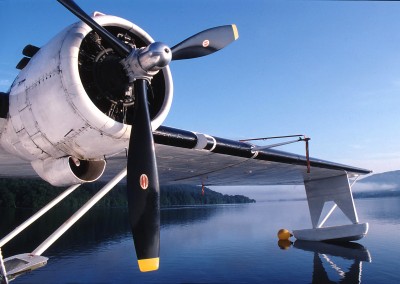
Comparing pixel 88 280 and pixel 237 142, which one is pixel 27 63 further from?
pixel 88 280

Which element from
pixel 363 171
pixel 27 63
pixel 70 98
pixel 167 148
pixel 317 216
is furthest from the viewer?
pixel 317 216

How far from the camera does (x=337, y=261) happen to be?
16641 millimetres

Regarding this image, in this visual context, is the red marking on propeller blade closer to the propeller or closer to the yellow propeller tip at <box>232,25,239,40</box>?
the propeller

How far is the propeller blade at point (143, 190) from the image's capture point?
4.29m

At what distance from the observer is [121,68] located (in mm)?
5000

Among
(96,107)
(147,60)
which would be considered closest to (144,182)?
(96,107)

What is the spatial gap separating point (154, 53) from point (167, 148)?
4454mm

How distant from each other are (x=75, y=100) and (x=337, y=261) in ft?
56.9

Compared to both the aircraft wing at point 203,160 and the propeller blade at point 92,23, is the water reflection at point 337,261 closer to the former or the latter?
the aircraft wing at point 203,160

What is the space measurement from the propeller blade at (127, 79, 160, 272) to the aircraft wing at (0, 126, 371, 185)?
2558 millimetres

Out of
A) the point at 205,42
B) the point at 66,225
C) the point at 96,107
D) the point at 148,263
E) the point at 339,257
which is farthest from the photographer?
the point at 339,257

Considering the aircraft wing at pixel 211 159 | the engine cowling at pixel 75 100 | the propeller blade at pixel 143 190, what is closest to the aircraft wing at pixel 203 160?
the aircraft wing at pixel 211 159

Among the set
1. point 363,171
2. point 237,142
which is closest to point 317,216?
point 363,171

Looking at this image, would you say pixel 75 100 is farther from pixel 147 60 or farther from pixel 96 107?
pixel 147 60
